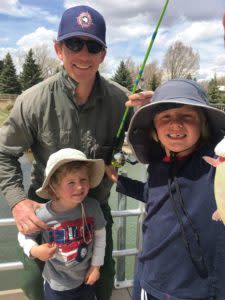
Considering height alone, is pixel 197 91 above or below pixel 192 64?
below

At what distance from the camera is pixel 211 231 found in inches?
63.2

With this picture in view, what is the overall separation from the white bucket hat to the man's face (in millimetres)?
442

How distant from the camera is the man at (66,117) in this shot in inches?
79.7

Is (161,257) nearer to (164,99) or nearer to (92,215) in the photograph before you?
(92,215)

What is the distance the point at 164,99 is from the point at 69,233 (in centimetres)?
93

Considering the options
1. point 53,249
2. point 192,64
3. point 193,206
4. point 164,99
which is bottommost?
point 53,249

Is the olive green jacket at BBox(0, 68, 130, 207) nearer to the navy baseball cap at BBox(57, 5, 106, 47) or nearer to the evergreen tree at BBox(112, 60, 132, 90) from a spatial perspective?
the navy baseball cap at BBox(57, 5, 106, 47)

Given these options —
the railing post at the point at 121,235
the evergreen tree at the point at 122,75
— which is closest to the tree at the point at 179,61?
the evergreen tree at the point at 122,75

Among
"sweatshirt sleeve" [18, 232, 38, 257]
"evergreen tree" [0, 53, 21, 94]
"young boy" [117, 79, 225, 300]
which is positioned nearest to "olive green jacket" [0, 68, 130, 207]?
"sweatshirt sleeve" [18, 232, 38, 257]

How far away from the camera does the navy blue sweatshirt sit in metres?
1.61

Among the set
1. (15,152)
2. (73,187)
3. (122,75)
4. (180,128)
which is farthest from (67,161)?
(122,75)

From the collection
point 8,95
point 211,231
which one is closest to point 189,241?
point 211,231

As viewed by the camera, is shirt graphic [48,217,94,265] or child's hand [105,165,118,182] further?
child's hand [105,165,118,182]

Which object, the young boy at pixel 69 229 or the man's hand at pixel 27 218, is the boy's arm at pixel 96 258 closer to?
the young boy at pixel 69 229
